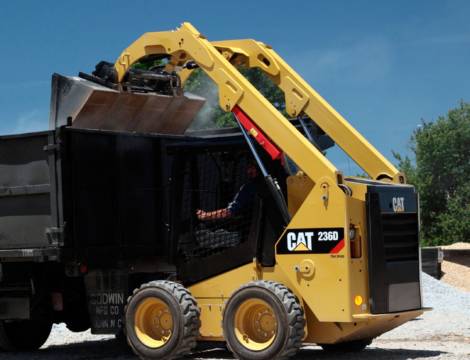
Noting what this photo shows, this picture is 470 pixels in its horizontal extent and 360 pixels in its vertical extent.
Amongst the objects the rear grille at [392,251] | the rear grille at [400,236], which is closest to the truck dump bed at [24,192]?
Result: the rear grille at [392,251]

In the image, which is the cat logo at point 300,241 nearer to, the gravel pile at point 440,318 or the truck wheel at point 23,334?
the truck wheel at point 23,334

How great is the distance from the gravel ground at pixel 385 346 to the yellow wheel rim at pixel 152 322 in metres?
0.74

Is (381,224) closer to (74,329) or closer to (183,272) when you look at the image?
(183,272)

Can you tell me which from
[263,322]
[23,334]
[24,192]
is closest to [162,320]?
[263,322]

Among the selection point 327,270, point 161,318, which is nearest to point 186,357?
point 161,318

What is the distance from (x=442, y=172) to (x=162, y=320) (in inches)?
1837

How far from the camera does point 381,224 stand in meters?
10.6

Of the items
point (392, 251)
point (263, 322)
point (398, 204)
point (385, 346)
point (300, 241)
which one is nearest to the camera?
point (300, 241)

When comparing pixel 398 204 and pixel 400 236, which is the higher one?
pixel 398 204

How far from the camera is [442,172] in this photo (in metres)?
56.2

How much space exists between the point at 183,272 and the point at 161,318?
2.27ft

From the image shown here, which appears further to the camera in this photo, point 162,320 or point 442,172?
point 442,172

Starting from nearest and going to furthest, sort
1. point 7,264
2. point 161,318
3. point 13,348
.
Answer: point 161,318, point 7,264, point 13,348

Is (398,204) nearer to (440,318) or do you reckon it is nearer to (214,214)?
(214,214)
